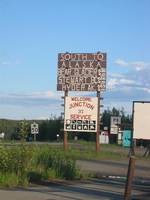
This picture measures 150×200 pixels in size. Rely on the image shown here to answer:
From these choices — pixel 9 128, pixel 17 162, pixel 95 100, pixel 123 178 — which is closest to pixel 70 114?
pixel 95 100

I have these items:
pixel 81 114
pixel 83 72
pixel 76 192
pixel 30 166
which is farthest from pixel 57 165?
pixel 83 72

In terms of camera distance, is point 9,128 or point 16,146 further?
point 9,128

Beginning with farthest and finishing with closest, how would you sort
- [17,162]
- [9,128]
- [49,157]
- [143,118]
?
[9,128] → [49,157] → [17,162] → [143,118]

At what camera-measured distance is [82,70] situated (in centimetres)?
4466

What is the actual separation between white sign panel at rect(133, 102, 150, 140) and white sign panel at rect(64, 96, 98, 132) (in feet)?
94.3

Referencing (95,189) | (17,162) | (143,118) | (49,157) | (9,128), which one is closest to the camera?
(143,118)

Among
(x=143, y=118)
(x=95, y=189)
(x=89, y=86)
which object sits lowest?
(x=95, y=189)

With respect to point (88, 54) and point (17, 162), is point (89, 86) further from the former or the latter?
point (17, 162)

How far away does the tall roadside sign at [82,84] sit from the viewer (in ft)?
145

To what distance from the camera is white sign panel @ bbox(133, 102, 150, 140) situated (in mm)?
14453

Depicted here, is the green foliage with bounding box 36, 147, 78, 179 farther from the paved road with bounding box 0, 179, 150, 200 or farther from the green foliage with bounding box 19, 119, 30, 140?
the green foliage with bounding box 19, 119, 30, 140

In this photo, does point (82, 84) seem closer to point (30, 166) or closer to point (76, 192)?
point (30, 166)

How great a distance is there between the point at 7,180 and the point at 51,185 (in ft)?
4.79

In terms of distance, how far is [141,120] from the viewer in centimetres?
1470
